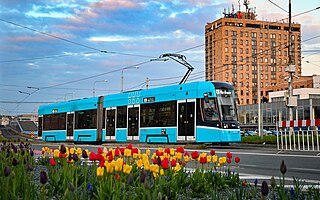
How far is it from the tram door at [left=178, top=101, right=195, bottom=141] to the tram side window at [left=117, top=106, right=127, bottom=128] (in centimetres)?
537

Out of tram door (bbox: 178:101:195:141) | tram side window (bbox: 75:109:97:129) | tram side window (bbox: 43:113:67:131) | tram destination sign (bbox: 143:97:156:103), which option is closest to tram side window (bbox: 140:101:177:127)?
tram destination sign (bbox: 143:97:156:103)

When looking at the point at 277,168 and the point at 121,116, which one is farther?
the point at 121,116

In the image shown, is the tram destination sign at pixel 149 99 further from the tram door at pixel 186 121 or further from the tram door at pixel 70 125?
the tram door at pixel 70 125

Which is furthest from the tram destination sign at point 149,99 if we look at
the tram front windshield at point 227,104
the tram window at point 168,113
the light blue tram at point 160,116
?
the tram front windshield at point 227,104

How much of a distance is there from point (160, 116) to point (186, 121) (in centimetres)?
221

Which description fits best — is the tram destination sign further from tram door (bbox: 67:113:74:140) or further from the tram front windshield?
tram door (bbox: 67:113:74:140)

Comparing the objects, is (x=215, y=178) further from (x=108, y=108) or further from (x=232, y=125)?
(x=108, y=108)

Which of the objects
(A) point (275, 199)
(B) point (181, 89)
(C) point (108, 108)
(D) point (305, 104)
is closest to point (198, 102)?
(B) point (181, 89)

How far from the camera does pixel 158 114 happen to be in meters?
23.3

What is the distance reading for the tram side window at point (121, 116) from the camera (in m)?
26.2

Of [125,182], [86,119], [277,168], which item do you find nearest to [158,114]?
[86,119]

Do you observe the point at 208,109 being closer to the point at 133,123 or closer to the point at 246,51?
the point at 133,123

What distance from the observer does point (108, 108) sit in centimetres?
2791

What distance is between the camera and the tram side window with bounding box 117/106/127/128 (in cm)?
2617
